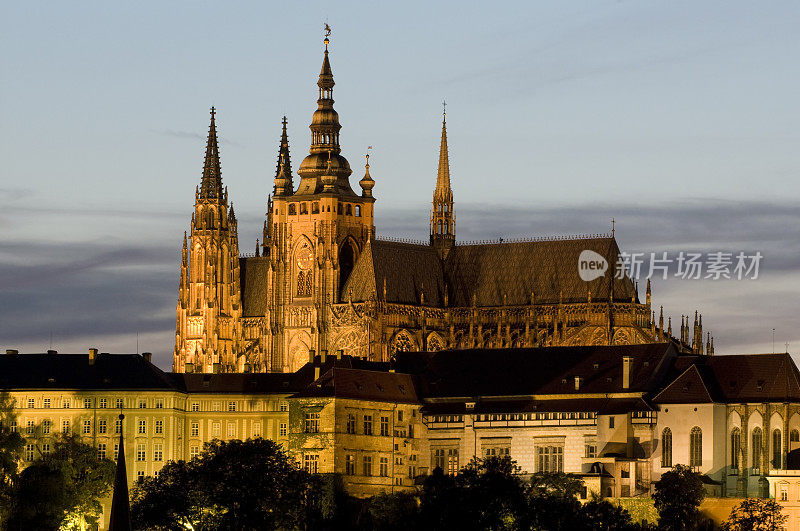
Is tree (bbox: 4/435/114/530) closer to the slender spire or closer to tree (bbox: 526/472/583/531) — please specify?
tree (bbox: 526/472/583/531)

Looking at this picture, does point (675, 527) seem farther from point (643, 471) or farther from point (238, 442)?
point (238, 442)

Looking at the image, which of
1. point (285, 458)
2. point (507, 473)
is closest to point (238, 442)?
point (285, 458)

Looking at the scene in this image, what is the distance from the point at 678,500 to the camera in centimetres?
18788

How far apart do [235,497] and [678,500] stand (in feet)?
93.6

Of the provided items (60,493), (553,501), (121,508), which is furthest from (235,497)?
(121,508)

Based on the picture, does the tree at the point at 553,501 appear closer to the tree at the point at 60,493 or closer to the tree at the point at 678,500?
the tree at the point at 678,500

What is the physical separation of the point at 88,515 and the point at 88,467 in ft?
11.0

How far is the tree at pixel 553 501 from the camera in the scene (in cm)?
17725

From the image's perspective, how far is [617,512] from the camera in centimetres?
18262

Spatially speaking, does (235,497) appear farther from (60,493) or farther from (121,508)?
(121,508)

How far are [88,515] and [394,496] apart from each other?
68.0 feet

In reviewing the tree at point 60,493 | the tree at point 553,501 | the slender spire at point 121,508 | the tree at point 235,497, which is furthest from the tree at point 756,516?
the slender spire at point 121,508

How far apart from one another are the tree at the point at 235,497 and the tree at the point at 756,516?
87.3ft

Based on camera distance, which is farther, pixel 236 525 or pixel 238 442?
pixel 238 442
